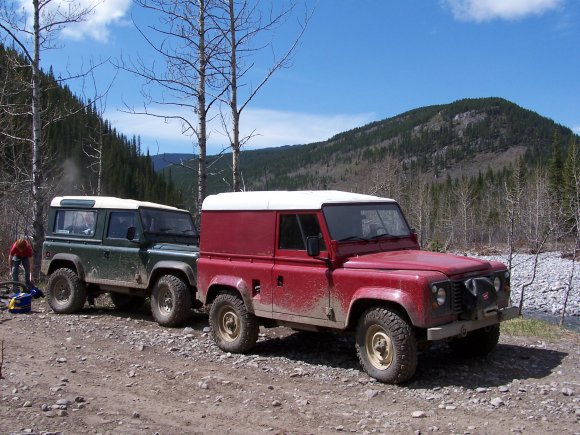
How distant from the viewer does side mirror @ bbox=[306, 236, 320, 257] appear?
23.1 feet

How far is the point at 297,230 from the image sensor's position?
24.6 feet

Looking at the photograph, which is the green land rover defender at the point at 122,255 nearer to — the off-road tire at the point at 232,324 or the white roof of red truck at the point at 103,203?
the white roof of red truck at the point at 103,203

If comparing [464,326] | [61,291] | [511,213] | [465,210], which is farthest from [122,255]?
[465,210]

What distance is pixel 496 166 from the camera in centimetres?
18700

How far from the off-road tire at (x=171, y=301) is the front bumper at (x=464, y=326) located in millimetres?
4951

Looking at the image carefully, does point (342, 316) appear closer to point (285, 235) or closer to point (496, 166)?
point (285, 235)

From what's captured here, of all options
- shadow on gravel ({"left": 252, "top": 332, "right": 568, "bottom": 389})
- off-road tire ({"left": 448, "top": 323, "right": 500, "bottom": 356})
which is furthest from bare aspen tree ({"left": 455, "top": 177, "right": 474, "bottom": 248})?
off-road tire ({"left": 448, "top": 323, "right": 500, "bottom": 356})

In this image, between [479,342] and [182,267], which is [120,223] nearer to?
[182,267]

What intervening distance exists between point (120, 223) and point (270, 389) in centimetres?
570

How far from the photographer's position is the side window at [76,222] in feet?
37.0

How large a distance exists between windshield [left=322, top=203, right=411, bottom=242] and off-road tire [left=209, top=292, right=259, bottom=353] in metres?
1.85

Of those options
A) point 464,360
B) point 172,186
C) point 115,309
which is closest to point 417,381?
point 464,360

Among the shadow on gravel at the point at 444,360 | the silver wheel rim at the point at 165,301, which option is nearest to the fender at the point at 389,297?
the shadow on gravel at the point at 444,360

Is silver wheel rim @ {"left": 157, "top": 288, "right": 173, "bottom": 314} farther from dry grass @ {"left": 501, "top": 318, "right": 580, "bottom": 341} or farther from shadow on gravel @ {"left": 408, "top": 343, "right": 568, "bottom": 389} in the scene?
dry grass @ {"left": 501, "top": 318, "right": 580, "bottom": 341}
